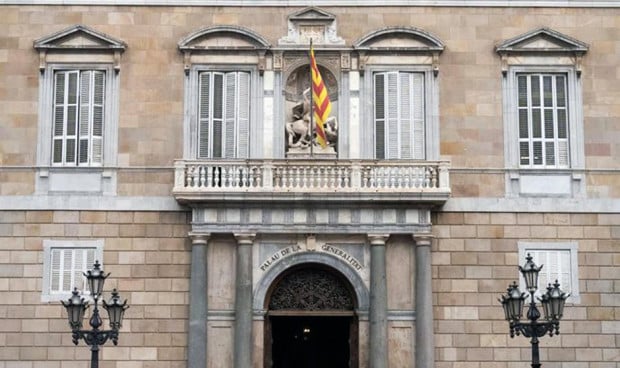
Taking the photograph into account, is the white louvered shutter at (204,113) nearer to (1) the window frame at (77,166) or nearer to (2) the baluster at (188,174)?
(2) the baluster at (188,174)

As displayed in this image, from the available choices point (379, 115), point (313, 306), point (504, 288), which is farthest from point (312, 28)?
point (504, 288)

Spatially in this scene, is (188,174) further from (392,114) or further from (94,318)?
(94,318)

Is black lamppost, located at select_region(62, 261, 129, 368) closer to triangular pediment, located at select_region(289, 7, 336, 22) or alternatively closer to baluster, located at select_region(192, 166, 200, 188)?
baluster, located at select_region(192, 166, 200, 188)

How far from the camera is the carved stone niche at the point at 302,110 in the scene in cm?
2412

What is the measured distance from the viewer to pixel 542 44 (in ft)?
80.7

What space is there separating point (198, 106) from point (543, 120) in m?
8.15

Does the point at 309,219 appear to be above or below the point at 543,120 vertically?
below

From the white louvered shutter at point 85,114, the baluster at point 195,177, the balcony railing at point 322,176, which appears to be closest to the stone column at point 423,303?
the balcony railing at point 322,176

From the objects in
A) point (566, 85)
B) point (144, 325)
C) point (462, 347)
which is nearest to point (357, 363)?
point (462, 347)

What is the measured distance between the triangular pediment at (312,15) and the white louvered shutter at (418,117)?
96.4 inches

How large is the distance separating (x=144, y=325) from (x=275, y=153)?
493 cm

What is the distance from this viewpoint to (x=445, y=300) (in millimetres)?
23672

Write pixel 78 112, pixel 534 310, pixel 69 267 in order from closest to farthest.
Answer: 1. pixel 534 310
2. pixel 69 267
3. pixel 78 112

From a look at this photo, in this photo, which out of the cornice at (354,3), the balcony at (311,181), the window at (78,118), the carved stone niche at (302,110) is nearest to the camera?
the balcony at (311,181)
